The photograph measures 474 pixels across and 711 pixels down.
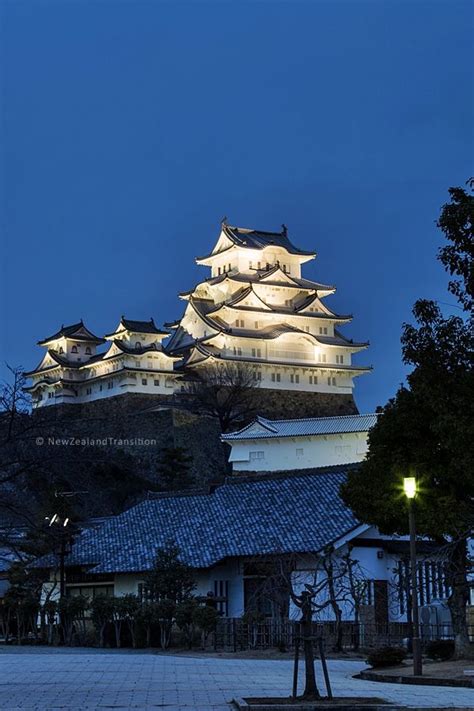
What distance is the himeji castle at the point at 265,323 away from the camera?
7738cm

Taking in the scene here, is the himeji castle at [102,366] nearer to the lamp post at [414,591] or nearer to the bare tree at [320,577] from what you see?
the bare tree at [320,577]

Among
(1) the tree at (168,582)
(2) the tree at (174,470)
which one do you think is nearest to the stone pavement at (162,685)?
(1) the tree at (168,582)

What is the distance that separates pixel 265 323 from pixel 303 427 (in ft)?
64.1

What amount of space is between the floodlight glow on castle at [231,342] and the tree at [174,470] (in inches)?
444

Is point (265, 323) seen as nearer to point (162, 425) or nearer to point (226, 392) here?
point (226, 392)

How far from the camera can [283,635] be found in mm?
24891

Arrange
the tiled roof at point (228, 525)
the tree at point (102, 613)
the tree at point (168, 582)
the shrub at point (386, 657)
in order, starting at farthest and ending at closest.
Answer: the tiled roof at point (228, 525) < the tree at point (102, 613) < the tree at point (168, 582) < the shrub at point (386, 657)

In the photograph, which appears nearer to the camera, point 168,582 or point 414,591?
point 414,591

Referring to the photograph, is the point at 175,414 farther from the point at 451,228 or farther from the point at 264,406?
the point at 451,228

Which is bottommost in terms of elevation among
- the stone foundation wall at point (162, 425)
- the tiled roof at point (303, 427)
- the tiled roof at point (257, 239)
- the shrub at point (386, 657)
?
the shrub at point (386, 657)

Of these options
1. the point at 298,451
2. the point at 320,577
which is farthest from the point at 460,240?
the point at 298,451

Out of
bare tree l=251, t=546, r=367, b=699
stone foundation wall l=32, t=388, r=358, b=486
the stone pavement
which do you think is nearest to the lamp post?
the stone pavement

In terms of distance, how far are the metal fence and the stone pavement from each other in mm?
3789

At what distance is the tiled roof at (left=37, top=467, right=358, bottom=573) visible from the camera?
99.5 feet
